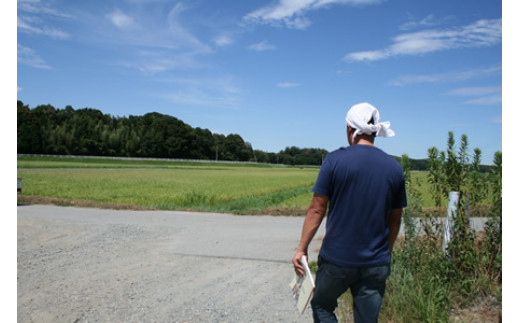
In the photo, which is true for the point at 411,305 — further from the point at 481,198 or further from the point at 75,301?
the point at 75,301

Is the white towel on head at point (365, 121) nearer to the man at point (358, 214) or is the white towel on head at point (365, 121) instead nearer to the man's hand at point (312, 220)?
the man at point (358, 214)

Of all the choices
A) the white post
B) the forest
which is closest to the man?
the white post

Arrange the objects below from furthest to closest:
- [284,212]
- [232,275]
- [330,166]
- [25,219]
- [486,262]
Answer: [284,212]
[25,219]
[232,275]
[486,262]
[330,166]

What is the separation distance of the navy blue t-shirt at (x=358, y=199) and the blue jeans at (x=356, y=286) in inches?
2.2

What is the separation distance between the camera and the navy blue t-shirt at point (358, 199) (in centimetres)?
243

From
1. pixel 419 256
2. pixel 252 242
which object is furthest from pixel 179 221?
pixel 419 256

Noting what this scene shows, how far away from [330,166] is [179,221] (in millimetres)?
9121

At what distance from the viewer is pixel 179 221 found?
36.1 feet

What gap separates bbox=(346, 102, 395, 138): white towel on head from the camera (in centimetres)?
255

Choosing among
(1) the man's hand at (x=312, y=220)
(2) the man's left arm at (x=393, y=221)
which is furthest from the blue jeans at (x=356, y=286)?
(2) the man's left arm at (x=393, y=221)

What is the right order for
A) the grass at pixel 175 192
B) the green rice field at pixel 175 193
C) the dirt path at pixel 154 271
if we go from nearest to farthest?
1. the dirt path at pixel 154 271
2. the green rice field at pixel 175 193
3. the grass at pixel 175 192

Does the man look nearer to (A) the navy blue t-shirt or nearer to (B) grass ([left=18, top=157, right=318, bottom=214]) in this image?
(A) the navy blue t-shirt

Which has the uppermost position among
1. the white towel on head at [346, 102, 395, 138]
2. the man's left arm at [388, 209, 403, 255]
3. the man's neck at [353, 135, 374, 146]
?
the white towel on head at [346, 102, 395, 138]

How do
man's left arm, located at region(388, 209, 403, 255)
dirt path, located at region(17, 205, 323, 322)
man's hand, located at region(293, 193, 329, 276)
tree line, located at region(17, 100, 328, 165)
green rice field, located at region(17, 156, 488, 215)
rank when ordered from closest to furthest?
1. man's hand, located at region(293, 193, 329, 276)
2. man's left arm, located at region(388, 209, 403, 255)
3. dirt path, located at region(17, 205, 323, 322)
4. green rice field, located at region(17, 156, 488, 215)
5. tree line, located at region(17, 100, 328, 165)
